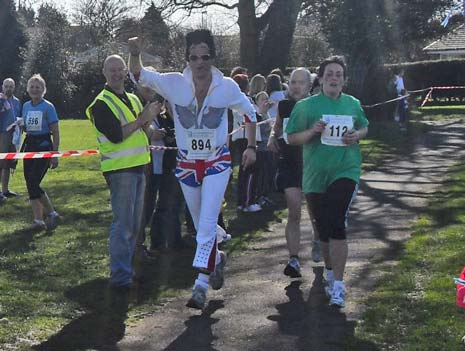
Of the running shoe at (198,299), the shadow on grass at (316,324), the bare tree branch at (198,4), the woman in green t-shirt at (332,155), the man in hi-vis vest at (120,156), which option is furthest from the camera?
the bare tree branch at (198,4)

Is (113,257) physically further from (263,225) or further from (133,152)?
(263,225)

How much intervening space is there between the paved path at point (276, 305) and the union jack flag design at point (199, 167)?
40.9 inches

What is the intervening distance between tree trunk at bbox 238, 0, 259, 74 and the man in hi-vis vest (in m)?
19.6

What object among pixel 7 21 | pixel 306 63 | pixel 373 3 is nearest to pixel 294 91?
pixel 373 3

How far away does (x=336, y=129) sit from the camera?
6660 millimetres

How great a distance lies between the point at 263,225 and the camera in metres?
10.9

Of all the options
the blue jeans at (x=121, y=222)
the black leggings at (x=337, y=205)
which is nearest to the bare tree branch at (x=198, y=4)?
the blue jeans at (x=121, y=222)

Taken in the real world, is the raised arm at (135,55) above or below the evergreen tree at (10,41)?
below

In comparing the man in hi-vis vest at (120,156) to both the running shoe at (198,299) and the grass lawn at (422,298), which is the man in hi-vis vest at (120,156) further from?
the grass lawn at (422,298)

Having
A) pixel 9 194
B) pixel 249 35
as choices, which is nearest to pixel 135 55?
pixel 9 194

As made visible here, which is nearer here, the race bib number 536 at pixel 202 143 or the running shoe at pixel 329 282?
the race bib number 536 at pixel 202 143

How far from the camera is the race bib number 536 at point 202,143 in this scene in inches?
263

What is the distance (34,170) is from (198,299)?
4.58 meters

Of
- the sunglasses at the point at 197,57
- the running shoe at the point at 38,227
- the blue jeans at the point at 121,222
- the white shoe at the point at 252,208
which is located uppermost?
the sunglasses at the point at 197,57
